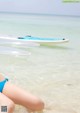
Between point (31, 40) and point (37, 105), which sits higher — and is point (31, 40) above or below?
below

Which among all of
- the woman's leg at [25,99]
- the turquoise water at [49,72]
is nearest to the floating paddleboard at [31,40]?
the turquoise water at [49,72]

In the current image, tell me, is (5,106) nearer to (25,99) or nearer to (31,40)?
(25,99)

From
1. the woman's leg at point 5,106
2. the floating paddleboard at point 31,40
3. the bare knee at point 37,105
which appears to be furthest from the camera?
the floating paddleboard at point 31,40

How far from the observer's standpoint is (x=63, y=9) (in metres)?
7.33

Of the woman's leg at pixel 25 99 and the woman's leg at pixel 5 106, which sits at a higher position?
the woman's leg at pixel 5 106

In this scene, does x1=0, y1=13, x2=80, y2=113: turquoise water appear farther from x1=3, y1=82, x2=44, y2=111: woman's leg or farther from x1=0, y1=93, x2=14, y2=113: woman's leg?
x1=0, y1=93, x2=14, y2=113: woman's leg

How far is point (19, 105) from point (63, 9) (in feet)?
20.4

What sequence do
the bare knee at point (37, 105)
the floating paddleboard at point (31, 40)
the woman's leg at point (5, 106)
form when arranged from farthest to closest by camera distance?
the floating paddleboard at point (31, 40), the bare knee at point (37, 105), the woman's leg at point (5, 106)

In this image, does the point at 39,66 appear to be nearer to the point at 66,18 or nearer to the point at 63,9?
the point at 63,9

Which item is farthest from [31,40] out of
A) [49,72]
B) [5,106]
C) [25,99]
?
[5,106]

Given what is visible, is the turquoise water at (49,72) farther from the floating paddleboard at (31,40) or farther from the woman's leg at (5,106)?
the woman's leg at (5,106)

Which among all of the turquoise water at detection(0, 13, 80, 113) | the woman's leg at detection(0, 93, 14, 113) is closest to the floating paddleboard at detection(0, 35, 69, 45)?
the turquoise water at detection(0, 13, 80, 113)

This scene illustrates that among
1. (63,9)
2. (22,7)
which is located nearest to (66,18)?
(63,9)

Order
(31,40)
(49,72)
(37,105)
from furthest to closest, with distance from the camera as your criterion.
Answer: (31,40), (49,72), (37,105)
